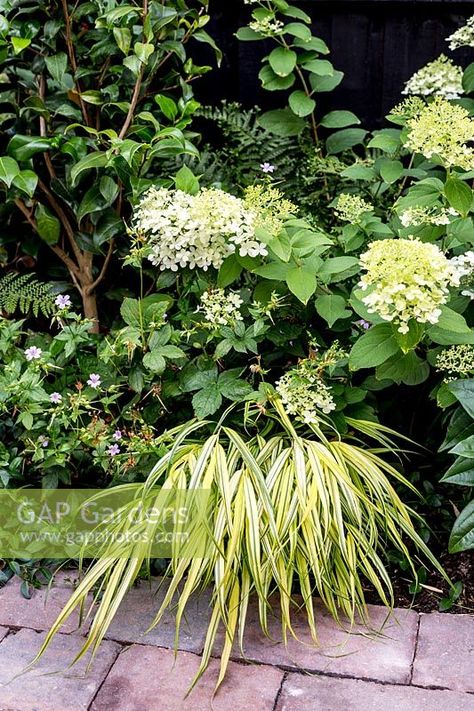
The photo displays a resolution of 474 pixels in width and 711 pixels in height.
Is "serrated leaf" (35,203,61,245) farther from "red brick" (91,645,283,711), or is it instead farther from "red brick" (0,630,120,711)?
"red brick" (91,645,283,711)

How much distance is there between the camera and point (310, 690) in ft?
5.62

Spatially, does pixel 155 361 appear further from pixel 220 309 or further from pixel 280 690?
pixel 280 690

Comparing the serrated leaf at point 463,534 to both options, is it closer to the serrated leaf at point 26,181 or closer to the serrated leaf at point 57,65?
the serrated leaf at point 26,181

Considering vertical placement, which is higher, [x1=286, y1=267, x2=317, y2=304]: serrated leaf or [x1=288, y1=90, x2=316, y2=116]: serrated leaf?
[x1=288, y1=90, x2=316, y2=116]: serrated leaf

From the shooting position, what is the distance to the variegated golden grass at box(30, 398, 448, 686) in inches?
70.2

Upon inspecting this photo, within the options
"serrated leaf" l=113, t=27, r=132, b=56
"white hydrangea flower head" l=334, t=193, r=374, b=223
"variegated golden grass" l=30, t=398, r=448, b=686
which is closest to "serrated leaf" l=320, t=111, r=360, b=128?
"white hydrangea flower head" l=334, t=193, r=374, b=223

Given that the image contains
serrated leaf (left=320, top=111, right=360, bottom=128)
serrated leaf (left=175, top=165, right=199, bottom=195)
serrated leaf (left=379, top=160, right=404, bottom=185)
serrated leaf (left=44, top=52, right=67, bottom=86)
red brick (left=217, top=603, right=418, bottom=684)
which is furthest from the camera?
serrated leaf (left=320, top=111, right=360, bottom=128)

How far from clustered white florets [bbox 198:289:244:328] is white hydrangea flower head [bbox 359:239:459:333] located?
1.36ft

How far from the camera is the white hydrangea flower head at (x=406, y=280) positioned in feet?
5.74

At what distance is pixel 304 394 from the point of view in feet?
6.67

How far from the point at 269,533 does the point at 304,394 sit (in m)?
0.36

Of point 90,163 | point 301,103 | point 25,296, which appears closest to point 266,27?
point 301,103

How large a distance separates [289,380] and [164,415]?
0.44 m

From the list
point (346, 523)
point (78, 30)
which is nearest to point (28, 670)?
point (346, 523)
